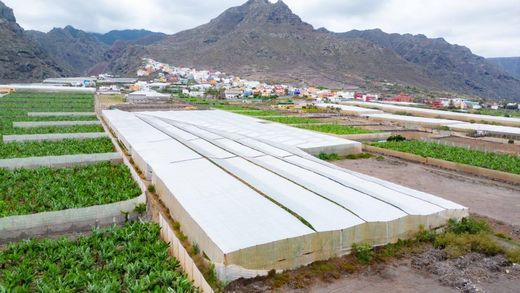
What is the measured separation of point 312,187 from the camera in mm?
13047

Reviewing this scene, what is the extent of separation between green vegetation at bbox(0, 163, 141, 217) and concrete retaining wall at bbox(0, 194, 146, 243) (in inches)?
26.8

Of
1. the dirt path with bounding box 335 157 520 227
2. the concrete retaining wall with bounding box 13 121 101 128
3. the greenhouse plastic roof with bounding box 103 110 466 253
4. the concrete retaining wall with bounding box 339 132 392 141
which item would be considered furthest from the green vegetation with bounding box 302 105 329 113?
the greenhouse plastic roof with bounding box 103 110 466 253

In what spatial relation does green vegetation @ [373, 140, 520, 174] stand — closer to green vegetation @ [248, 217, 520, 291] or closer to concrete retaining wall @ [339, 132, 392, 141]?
concrete retaining wall @ [339, 132, 392, 141]

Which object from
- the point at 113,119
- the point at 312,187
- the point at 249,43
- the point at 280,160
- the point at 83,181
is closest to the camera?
the point at 312,187

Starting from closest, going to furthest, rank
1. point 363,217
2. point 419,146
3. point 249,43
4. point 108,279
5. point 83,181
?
point 108,279 < point 363,217 < point 83,181 < point 419,146 < point 249,43

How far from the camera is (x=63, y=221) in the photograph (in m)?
11.8

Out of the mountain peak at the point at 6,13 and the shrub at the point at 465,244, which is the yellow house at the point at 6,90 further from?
the shrub at the point at 465,244

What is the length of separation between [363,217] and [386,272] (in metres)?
1.58

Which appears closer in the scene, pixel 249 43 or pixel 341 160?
pixel 341 160

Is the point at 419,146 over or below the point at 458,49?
below

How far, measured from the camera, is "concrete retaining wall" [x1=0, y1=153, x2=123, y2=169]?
1769cm

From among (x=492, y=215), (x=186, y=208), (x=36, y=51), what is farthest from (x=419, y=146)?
(x=36, y=51)

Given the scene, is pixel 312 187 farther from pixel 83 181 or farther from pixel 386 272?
pixel 83 181

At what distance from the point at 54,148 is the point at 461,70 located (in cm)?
19055
